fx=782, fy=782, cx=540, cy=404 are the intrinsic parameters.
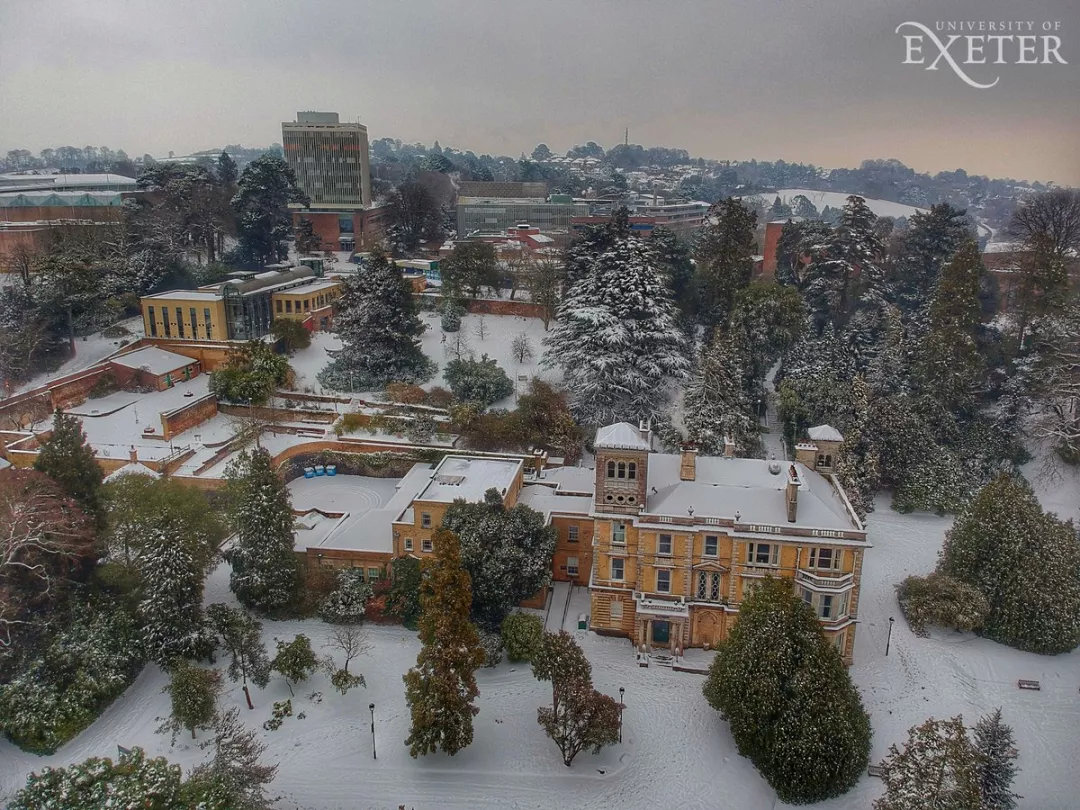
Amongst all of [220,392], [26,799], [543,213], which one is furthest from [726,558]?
[543,213]

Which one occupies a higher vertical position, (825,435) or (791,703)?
(825,435)

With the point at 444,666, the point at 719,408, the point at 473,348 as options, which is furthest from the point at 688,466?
the point at 473,348

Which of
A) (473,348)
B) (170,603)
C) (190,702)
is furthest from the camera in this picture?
(473,348)

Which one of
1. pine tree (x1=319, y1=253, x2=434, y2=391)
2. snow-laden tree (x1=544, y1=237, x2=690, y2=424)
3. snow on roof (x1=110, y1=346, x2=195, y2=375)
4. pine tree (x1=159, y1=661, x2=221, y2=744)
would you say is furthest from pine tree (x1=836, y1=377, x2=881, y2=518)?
snow on roof (x1=110, y1=346, x2=195, y2=375)

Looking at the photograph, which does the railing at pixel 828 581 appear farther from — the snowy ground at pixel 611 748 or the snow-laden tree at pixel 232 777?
the snow-laden tree at pixel 232 777

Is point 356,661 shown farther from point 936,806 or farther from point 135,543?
point 936,806

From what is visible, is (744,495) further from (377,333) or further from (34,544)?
(377,333)

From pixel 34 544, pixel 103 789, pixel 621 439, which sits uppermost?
pixel 621 439
